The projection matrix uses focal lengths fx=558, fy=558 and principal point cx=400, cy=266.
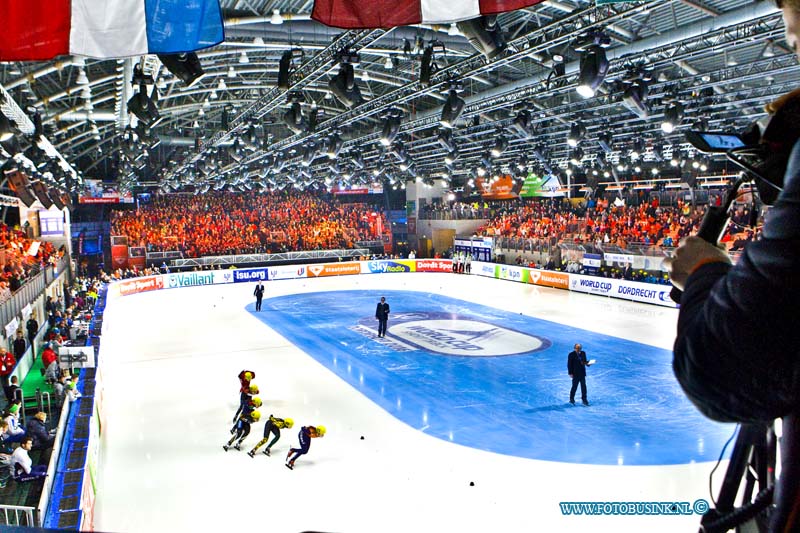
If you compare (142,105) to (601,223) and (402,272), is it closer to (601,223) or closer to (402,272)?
(402,272)

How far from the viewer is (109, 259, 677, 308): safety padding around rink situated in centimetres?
2779

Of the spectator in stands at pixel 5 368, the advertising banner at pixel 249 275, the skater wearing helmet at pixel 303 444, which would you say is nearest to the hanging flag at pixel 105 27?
the skater wearing helmet at pixel 303 444

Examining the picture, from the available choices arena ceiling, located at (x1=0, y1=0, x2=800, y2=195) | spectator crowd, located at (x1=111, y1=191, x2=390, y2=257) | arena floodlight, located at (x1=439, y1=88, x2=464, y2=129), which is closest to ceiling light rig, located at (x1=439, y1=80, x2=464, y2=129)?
arena floodlight, located at (x1=439, y1=88, x2=464, y2=129)

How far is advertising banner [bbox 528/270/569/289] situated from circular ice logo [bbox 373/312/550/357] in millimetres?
11036

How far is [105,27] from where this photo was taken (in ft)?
18.0

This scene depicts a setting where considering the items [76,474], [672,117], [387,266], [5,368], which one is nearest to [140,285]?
[387,266]

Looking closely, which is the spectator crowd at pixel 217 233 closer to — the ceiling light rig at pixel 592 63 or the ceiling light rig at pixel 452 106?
the ceiling light rig at pixel 452 106

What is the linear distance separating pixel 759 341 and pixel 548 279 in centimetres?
3376

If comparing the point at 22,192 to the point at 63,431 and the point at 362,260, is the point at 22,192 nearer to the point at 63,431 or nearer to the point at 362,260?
the point at 63,431

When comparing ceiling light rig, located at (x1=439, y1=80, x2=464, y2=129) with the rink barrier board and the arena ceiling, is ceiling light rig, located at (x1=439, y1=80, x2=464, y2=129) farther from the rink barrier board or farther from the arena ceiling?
the rink barrier board

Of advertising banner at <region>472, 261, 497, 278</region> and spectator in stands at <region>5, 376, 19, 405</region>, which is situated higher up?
advertising banner at <region>472, 261, 497, 278</region>

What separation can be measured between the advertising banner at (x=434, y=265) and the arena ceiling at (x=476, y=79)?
912 centimetres

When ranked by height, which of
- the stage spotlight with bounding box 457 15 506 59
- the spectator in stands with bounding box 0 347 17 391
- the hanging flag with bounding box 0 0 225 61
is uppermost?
the stage spotlight with bounding box 457 15 506 59

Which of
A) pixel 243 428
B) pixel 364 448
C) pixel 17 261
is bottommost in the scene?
pixel 364 448
